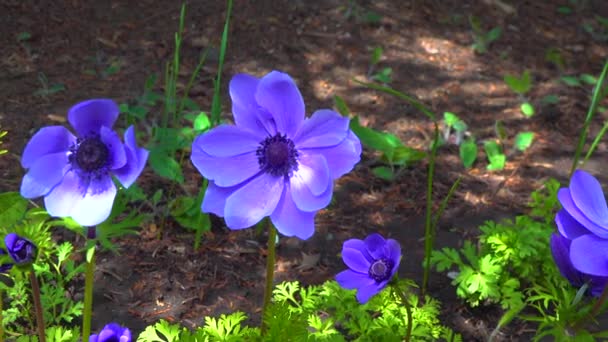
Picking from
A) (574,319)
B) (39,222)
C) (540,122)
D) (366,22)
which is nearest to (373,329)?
(574,319)

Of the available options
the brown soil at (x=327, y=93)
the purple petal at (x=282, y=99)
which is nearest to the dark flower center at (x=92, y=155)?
the purple petal at (x=282, y=99)

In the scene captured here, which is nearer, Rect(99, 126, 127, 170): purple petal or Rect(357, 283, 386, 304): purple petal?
Rect(99, 126, 127, 170): purple petal

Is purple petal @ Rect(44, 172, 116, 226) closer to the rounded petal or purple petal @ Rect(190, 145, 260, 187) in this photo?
purple petal @ Rect(190, 145, 260, 187)

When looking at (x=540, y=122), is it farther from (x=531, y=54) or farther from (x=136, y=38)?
(x=136, y=38)

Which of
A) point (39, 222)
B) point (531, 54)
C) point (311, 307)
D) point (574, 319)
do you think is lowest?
point (531, 54)

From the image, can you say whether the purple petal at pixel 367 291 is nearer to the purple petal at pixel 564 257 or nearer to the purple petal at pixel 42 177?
the purple petal at pixel 564 257

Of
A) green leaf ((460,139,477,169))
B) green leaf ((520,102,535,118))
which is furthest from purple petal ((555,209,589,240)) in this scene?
green leaf ((520,102,535,118))

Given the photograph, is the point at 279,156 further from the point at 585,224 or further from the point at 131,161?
the point at 585,224
